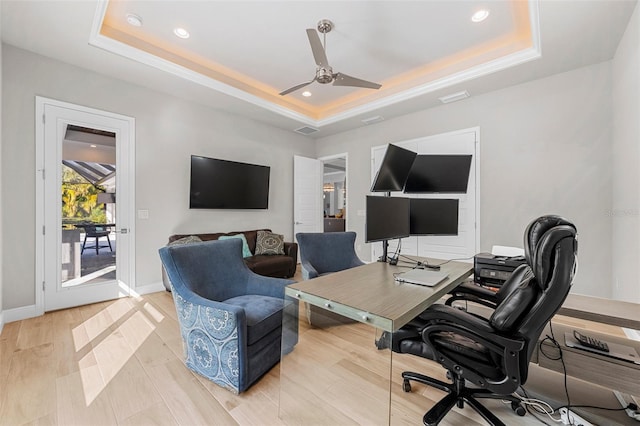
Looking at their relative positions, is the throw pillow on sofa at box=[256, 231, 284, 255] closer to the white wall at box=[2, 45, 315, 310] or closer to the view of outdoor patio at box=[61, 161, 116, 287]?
the white wall at box=[2, 45, 315, 310]

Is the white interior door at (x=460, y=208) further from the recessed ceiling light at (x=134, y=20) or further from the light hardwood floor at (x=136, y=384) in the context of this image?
the recessed ceiling light at (x=134, y=20)

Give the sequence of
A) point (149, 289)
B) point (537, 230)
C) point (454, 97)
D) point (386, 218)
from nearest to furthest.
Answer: point (537, 230), point (386, 218), point (149, 289), point (454, 97)

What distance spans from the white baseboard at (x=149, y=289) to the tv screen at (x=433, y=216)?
3.44m

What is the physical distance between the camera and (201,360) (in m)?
1.81

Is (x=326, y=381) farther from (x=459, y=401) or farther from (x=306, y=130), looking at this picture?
(x=306, y=130)

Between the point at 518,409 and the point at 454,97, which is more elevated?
the point at 454,97

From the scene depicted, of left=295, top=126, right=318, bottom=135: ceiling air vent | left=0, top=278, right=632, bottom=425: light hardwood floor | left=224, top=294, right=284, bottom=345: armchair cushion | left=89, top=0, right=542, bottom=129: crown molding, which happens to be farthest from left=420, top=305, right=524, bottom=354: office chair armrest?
left=295, top=126, right=318, bottom=135: ceiling air vent

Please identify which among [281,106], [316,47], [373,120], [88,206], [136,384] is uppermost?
[281,106]

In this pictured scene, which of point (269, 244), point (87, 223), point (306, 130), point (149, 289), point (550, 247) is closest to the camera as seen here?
point (550, 247)

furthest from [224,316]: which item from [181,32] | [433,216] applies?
[181,32]

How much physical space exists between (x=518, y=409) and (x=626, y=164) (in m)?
2.49

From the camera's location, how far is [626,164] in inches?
96.4

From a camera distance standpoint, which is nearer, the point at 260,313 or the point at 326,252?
the point at 260,313

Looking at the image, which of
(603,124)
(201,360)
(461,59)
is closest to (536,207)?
(603,124)
